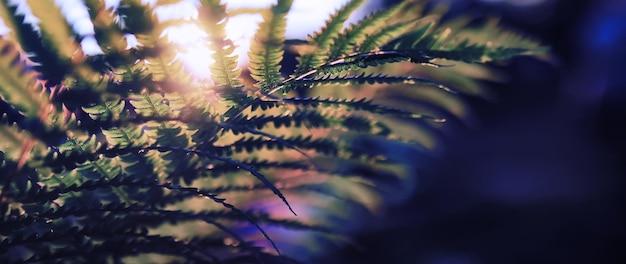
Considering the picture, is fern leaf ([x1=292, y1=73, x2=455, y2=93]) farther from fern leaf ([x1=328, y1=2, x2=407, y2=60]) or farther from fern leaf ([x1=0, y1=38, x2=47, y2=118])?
fern leaf ([x1=0, y1=38, x2=47, y2=118])

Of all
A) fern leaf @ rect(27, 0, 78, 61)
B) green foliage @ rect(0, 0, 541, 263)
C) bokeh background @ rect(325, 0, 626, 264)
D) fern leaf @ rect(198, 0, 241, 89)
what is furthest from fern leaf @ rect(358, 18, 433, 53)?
bokeh background @ rect(325, 0, 626, 264)

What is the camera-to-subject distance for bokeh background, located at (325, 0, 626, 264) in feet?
14.3

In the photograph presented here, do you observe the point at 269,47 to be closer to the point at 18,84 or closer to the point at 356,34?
the point at 356,34

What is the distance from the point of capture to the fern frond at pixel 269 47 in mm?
449

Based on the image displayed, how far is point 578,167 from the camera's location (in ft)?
17.6

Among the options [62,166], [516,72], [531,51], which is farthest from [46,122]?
[516,72]

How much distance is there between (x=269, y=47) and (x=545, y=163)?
579cm

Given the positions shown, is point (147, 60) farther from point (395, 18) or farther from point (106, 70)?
point (395, 18)

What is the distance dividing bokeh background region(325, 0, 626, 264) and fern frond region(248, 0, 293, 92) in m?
3.74

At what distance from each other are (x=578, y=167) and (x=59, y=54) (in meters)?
5.92

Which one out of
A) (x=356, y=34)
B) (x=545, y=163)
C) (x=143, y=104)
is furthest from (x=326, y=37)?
(x=545, y=163)

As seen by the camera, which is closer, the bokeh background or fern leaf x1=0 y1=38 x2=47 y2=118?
fern leaf x1=0 y1=38 x2=47 y2=118

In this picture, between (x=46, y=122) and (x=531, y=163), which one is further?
(x=531, y=163)

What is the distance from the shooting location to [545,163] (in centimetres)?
555
